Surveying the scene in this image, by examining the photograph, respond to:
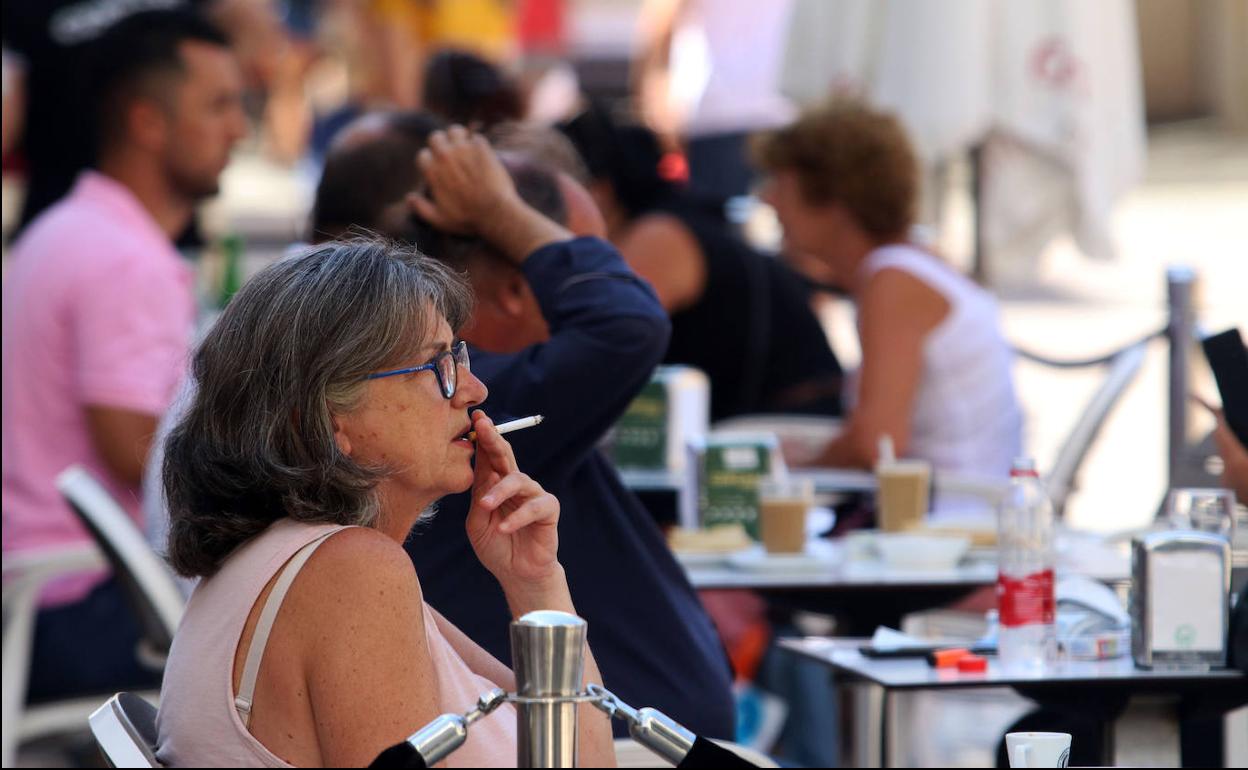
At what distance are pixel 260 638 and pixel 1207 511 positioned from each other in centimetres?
156

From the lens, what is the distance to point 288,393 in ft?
6.04

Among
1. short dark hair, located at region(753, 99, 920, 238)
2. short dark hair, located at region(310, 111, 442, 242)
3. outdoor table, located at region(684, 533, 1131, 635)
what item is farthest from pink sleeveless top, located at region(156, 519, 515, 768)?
short dark hair, located at region(753, 99, 920, 238)

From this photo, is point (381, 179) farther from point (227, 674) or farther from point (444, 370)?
point (227, 674)

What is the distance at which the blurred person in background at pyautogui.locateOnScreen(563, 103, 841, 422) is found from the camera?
17.0 feet

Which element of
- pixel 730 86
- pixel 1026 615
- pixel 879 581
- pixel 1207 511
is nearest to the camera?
pixel 1026 615

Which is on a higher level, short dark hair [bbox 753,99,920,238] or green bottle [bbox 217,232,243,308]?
short dark hair [bbox 753,99,920,238]

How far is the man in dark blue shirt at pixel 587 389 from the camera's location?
2.48 meters

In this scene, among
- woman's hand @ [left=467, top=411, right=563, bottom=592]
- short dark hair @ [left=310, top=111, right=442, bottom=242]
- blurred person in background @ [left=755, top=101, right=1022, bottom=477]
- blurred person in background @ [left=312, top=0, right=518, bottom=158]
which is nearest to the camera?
woman's hand @ [left=467, top=411, right=563, bottom=592]

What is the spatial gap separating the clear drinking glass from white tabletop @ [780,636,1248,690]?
27 cm

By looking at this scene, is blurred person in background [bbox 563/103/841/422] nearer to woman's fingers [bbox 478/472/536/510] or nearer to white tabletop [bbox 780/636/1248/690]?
white tabletop [bbox 780/636/1248/690]

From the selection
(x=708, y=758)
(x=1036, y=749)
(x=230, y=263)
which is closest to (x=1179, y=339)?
(x=1036, y=749)

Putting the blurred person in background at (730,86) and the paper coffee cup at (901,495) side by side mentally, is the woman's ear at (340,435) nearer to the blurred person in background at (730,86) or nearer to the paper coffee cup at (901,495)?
the paper coffee cup at (901,495)

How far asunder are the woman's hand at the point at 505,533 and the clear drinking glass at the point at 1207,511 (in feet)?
3.92

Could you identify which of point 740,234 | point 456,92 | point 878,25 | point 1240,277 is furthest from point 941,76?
point 1240,277
